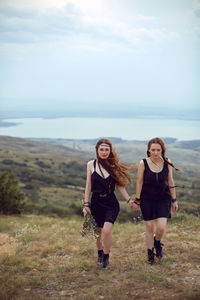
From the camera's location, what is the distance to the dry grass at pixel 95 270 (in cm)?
493

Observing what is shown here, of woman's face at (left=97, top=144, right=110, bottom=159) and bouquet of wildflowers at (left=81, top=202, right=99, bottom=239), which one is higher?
woman's face at (left=97, top=144, right=110, bottom=159)

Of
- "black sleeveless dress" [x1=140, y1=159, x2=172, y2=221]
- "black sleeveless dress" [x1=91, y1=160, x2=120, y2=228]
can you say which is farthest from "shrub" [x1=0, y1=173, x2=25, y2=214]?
"black sleeveless dress" [x1=140, y1=159, x2=172, y2=221]

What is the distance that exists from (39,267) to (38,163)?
327ft

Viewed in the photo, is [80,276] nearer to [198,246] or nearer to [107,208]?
[107,208]

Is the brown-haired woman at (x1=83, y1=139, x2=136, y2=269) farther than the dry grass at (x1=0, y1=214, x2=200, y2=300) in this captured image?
Yes

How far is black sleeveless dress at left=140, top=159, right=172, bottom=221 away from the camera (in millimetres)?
6016

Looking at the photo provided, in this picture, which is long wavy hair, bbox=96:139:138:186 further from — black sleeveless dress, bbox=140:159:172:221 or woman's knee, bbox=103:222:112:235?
woman's knee, bbox=103:222:112:235

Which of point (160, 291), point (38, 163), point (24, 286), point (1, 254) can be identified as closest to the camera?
point (160, 291)

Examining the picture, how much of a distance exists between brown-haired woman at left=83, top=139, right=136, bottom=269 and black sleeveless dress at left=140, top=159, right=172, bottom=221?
1.07ft

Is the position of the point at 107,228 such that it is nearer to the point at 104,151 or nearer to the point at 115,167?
the point at 115,167

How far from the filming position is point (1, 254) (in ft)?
24.9

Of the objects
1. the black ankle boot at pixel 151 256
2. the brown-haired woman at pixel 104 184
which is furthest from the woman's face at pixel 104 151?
the black ankle boot at pixel 151 256

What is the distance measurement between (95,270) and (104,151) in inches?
91.4

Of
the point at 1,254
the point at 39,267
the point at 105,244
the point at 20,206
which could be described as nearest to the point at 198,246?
the point at 105,244
